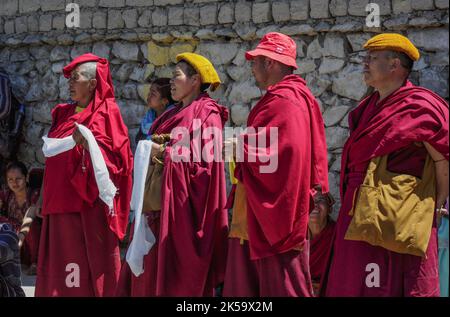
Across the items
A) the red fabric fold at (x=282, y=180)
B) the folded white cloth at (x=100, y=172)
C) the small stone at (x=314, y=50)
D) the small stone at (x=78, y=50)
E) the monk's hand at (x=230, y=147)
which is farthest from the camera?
the small stone at (x=78, y=50)

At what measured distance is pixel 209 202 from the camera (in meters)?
6.07

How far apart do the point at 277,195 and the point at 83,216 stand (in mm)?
1649

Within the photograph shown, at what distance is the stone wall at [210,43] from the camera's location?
7.82 m

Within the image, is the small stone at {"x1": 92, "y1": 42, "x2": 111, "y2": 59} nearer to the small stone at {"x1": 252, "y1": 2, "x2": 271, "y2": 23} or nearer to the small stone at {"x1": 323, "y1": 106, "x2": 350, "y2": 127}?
the small stone at {"x1": 252, "y1": 2, "x2": 271, "y2": 23}

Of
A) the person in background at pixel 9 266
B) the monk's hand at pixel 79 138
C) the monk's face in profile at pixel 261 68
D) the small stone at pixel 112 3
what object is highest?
the small stone at pixel 112 3

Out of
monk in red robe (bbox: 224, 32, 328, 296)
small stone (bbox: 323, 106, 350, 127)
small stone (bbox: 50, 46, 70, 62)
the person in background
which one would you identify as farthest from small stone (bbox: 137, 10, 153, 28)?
monk in red robe (bbox: 224, 32, 328, 296)

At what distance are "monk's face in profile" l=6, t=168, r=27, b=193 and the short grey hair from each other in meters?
2.08

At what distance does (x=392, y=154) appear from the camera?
532 cm

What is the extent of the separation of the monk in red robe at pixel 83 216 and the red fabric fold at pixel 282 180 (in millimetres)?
1303

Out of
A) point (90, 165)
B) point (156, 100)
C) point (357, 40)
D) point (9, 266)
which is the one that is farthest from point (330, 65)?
point (9, 266)

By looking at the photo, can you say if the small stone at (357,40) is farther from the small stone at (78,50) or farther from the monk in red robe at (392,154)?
the small stone at (78,50)

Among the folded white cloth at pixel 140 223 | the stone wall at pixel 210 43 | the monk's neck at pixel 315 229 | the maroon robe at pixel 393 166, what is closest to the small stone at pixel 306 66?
the stone wall at pixel 210 43

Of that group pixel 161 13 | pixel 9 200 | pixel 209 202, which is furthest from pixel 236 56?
pixel 209 202

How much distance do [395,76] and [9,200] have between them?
14.2ft
